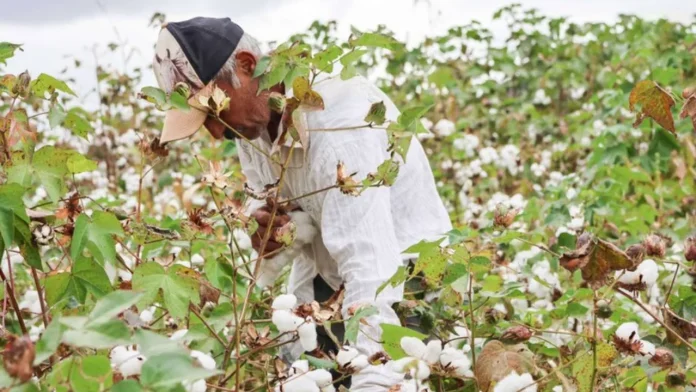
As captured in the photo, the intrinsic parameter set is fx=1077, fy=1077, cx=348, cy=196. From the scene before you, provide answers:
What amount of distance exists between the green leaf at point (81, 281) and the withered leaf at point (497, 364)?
53 centimetres

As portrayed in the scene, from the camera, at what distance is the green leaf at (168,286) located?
1401 mm

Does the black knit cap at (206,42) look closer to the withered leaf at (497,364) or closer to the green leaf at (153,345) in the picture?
the withered leaf at (497,364)

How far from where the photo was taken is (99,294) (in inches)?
60.0

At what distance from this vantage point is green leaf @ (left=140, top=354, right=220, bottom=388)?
89cm

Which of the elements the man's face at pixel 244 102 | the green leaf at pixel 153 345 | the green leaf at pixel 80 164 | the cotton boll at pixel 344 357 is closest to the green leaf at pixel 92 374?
the green leaf at pixel 153 345

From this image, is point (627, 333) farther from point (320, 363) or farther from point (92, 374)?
point (92, 374)

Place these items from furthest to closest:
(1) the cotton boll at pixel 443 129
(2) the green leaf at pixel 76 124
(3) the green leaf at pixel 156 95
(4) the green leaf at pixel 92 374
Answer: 1. (1) the cotton boll at pixel 443 129
2. (2) the green leaf at pixel 76 124
3. (3) the green leaf at pixel 156 95
4. (4) the green leaf at pixel 92 374

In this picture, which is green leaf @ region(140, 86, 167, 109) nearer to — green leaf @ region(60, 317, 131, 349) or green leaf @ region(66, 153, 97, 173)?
green leaf @ region(66, 153, 97, 173)

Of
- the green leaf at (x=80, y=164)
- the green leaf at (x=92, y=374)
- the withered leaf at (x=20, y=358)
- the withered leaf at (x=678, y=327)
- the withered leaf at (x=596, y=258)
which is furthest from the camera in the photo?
the green leaf at (x=80, y=164)

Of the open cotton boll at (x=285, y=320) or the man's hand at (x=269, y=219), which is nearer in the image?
the open cotton boll at (x=285, y=320)

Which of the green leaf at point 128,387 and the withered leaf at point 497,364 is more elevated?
the green leaf at point 128,387

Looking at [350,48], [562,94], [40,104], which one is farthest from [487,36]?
[350,48]

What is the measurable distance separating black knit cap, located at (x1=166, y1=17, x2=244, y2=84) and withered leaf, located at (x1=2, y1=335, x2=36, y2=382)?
93 centimetres

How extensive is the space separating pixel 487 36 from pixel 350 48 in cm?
478
